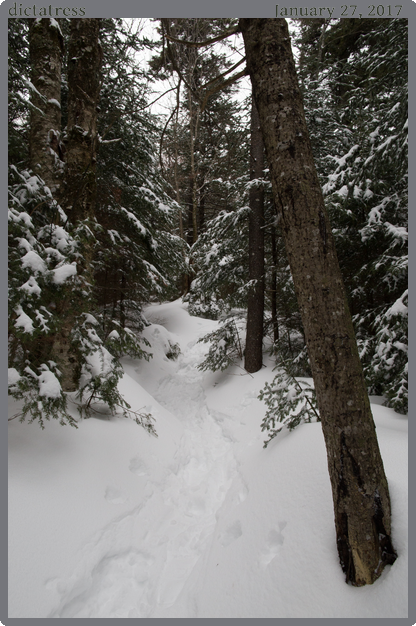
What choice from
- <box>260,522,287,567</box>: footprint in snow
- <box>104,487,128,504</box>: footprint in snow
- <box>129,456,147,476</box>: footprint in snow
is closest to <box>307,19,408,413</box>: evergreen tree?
<box>260,522,287,567</box>: footprint in snow

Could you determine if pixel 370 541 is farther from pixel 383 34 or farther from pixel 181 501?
pixel 383 34

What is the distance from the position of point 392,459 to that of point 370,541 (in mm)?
945

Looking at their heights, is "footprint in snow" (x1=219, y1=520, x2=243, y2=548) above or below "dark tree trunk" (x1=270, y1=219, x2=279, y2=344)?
below

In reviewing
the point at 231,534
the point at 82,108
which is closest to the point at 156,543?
the point at 231,534

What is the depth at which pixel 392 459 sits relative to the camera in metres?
2.72

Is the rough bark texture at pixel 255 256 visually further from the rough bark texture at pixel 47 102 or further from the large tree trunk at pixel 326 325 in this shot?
the large tree trunk at pixel 326 325

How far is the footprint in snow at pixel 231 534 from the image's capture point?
3.23 metres

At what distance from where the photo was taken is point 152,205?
28.3ft

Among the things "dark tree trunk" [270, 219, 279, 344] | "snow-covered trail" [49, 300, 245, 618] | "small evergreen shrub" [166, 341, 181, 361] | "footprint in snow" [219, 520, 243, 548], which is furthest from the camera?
"small evergreen shrub" [166, 341, 181, 361]

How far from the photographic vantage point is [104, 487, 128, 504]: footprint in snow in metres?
3.59

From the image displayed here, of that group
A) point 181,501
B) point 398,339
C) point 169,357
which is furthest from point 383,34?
point 169,357

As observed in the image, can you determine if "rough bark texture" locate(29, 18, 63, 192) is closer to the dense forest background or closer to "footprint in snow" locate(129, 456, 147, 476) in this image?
the dense forest background

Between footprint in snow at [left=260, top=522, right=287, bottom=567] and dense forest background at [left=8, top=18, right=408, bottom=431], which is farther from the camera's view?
dense forest background at [left=8, top=18, right=408, bottom=431]

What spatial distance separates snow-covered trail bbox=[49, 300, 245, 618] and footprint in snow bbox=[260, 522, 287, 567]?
872 millimetres
